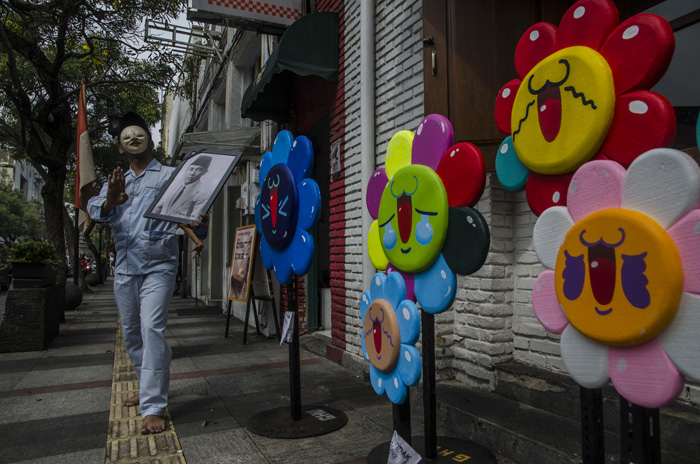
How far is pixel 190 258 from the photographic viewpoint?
18547 mm

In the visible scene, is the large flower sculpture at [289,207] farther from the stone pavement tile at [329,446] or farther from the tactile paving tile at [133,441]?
the tactile paving tile at [133,441]

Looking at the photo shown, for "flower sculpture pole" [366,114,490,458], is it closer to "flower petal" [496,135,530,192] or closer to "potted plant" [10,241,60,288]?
"flower petal" [496,135,530,192]

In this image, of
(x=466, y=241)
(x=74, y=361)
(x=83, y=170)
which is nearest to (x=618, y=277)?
(x=466, y=241)

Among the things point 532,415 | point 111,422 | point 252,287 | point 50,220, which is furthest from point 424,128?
point 50,220

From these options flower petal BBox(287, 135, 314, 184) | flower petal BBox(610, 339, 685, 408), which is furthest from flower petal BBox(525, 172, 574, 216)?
flower petal BBox(287, 135, 314, 184)

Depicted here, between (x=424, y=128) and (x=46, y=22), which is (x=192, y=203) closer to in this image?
(x=424, y=128)

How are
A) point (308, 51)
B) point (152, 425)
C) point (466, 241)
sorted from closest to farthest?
point (466, 241) → point (152, 425) → point (308, 51)

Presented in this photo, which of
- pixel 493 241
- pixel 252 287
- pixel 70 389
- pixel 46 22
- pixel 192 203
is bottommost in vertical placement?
pixel 70 389

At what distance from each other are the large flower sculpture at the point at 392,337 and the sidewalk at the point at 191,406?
85 cm

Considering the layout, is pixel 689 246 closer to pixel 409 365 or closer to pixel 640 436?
pixel 640 436

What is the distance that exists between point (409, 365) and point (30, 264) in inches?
262

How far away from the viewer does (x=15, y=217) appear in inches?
1945

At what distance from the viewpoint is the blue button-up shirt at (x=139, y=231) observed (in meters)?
3.69

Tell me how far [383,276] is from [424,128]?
0.76m
